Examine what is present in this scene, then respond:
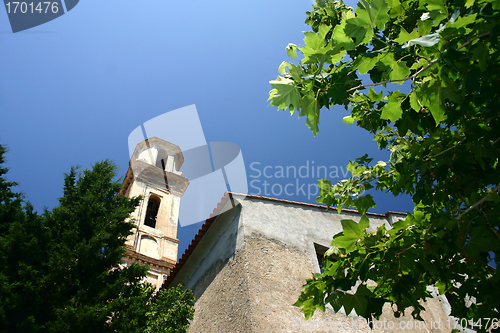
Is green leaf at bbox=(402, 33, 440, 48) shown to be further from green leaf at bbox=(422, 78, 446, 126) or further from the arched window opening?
the arched window opening

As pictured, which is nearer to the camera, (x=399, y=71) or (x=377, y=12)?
(x=377, y=12)

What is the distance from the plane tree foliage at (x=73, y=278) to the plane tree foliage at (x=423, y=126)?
14.1ft

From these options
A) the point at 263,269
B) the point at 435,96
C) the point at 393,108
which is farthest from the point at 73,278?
the point at 435,96

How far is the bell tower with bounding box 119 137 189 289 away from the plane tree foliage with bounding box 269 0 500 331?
15193 millimetres

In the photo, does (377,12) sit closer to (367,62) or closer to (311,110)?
(367,62)

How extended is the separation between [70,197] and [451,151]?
27.8ft

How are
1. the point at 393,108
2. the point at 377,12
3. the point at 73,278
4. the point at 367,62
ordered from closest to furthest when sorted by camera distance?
1. the point at 377,12
2. the point at 367,62
3. the point at 393,108
4. the point at 73,278

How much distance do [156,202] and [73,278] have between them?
14.6 meters

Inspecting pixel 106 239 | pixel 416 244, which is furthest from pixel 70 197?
pixel 416 244

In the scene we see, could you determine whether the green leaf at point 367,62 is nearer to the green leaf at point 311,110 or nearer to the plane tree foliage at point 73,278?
the green leaf at point 311,110

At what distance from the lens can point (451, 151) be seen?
2.77m

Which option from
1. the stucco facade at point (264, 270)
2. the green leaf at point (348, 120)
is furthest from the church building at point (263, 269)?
the green leaf at point (348, 120)

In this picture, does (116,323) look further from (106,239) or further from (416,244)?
(416,244)

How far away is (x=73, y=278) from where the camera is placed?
6.20 m
